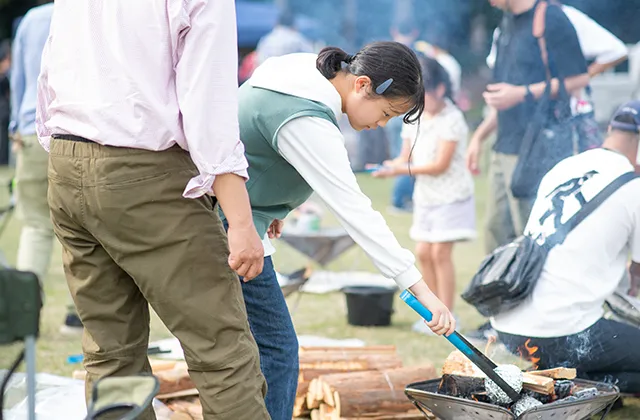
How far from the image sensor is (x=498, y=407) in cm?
286

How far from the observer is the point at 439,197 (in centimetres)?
587

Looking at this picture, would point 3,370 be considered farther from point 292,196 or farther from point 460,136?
point 460,136

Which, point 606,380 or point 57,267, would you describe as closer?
point 606,380

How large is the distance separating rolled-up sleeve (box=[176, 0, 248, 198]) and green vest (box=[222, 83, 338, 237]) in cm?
38

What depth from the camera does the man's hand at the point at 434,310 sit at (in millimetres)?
2684

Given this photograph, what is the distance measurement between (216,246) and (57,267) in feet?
18.8

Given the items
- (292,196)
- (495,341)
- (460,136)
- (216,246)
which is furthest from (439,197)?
(216,246)

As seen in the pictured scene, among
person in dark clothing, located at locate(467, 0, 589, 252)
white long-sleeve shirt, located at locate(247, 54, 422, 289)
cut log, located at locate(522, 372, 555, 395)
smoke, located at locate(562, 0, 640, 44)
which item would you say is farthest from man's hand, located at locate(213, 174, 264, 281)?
smoke, located at locate(562, 0, 640, 44)

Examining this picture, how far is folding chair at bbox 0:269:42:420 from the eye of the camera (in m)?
1.99

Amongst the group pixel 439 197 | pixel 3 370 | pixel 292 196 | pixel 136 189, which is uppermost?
pixel 136 189

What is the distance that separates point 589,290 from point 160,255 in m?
2.06

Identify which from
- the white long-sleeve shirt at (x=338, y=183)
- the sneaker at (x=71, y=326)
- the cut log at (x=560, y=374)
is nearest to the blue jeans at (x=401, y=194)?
the sneaker at (x=71, y=326)

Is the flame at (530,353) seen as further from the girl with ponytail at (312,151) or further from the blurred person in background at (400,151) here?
the blurred person in background at (400,151)

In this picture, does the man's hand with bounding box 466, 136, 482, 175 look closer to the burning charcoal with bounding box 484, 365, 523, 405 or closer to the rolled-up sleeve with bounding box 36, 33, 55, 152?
the burning charcoal with bounding box 484, 365, 523, 405
